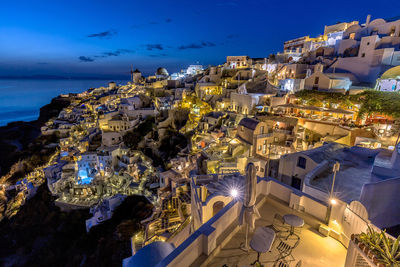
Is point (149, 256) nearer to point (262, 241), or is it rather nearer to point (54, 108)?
point (262, 241)

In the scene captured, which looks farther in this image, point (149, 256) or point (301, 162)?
point (301, 162)

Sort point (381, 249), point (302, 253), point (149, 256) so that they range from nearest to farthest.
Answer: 1. point (381, 249)
2. point (302, 253)
3. point (149, 256)

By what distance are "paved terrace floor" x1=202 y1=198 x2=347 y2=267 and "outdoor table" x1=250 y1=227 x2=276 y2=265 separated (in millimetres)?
339

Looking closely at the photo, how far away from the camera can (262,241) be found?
4488 mm

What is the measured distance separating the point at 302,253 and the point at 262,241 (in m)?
1.33

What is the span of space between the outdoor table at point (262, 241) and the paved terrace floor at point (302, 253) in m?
0.34

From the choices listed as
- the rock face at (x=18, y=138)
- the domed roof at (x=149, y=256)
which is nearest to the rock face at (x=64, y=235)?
the domed roof at (x=149, y=256)

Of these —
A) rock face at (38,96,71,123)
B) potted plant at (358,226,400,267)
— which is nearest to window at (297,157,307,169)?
potted plant at (358,226,400,267)

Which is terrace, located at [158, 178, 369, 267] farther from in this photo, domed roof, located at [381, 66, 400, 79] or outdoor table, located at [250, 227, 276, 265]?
domed roof, located at [381, 66, 400, 79]

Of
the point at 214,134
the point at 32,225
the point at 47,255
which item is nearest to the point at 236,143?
the point at 214,134

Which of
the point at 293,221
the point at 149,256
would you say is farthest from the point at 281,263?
the point at 149,256

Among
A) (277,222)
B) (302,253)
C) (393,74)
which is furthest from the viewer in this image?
(393,74)

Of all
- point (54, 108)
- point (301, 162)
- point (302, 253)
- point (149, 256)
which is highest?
point (302, 253)

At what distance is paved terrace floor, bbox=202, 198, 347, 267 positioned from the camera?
4555 mm
